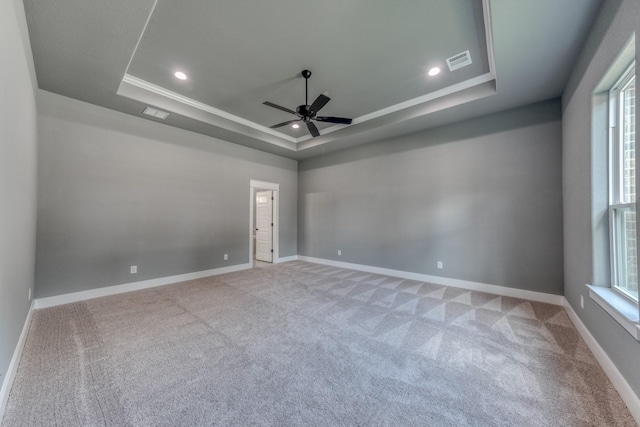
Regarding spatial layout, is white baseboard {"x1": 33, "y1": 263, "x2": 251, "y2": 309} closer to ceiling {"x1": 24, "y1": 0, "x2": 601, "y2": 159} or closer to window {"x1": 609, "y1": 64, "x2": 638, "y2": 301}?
ceiling {"x1": 24, "y1": 0, "x2": 601, "y2": 159}

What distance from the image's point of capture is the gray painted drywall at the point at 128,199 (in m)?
3.40

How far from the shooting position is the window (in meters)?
2.00

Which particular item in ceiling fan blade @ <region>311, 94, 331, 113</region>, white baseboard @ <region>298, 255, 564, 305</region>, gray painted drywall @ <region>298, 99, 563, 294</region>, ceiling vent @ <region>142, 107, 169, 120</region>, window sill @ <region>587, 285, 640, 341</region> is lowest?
white baseboard @ <region>298, 255, 564, 305</region>

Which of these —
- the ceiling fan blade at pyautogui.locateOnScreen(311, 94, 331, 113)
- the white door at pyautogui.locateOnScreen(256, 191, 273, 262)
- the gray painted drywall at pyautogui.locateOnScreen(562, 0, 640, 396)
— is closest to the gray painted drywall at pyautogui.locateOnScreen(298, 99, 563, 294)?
the gray painted drywall at pyautogui.locateOnScreen(562, 0, 640, 396)

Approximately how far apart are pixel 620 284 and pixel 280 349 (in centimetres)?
302

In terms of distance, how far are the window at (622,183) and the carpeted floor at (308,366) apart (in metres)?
0.82

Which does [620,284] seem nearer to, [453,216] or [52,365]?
[453,216]

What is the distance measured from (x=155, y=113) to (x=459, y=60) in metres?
4.55

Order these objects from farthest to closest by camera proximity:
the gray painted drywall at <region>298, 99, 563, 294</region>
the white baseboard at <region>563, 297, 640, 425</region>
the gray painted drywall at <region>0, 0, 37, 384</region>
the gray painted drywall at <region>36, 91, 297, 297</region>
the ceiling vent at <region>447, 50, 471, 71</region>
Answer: the gray painted drywall at <region>298, 99, 563, 294</region> < the gray painted drywall at <region>36, 91, 297, 297</region> < the ceiling vent at <region>447, 50, 471, 71</region> < the gray painted drywall at <region>0, 0, 37, 384</region> < the white baseboard at <region>563, 297, 640, 425</region>

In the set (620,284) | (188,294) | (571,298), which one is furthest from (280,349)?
(571,298)

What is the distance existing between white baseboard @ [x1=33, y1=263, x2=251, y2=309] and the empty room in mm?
36

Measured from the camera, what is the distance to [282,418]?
4.87 ft

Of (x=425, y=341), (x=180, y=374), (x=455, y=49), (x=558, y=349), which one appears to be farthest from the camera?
(x=455, y=49)

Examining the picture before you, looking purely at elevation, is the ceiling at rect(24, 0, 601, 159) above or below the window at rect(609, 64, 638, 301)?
above
